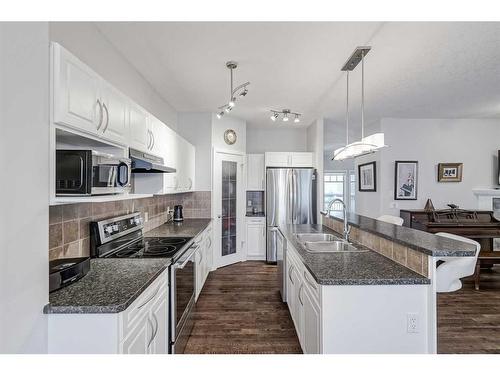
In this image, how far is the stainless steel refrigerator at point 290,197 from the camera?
4.96 meters

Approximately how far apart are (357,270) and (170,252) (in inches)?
54.3

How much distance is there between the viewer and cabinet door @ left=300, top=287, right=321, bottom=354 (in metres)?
1.68

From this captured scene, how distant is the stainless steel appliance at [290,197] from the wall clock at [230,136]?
858 millimetres

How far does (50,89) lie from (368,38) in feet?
7.37

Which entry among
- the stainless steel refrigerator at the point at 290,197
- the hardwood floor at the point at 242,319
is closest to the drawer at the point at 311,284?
the hardwood floor at the point at 242,319

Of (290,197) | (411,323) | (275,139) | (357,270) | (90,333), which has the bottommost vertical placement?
(411,323)

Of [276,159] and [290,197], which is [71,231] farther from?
[276,159]

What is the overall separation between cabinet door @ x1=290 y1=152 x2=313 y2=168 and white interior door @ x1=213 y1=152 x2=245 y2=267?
0.95 m

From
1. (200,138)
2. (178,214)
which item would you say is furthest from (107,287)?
(200,138)

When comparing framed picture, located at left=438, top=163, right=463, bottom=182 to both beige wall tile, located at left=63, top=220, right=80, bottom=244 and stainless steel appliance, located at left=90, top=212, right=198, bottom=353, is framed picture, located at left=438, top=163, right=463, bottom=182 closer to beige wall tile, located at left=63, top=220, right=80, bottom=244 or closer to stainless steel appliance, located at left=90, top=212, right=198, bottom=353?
stainless steel appliance, located at left=90, top=212, right=198, bottom=353

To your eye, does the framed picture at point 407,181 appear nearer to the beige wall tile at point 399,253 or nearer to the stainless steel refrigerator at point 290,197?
the stainless steel refrigerator at point 290,197

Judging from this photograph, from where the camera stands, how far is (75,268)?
1496 millimetres

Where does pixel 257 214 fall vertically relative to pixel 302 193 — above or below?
below

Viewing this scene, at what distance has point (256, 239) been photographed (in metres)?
5.16
